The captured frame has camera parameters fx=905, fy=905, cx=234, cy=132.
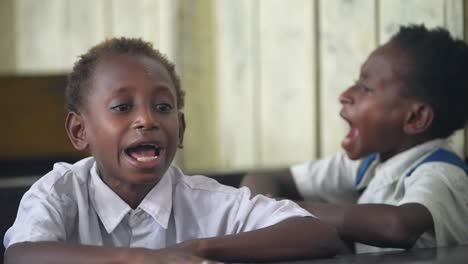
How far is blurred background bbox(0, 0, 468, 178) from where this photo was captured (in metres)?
2.77

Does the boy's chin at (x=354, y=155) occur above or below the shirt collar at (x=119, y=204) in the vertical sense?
below

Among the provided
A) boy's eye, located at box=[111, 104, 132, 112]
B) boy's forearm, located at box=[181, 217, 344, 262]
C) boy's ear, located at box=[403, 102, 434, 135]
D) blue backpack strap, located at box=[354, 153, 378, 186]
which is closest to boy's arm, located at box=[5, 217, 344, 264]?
boy's forearm, located at box=[181, 217, 344, 262]

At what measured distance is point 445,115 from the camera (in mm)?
2061

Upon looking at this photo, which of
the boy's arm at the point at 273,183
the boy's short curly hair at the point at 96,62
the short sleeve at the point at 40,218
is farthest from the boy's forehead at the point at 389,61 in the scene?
the short sleeve at the point at 40,218

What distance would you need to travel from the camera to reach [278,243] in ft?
4.75

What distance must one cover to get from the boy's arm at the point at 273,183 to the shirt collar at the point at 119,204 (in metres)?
0.58

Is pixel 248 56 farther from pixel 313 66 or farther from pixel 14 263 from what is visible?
pixel 14 263

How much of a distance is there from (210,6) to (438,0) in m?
1.11

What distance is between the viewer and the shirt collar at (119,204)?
155 cm

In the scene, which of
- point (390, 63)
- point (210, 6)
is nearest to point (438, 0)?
point (390, 63)

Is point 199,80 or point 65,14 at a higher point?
point 65,14

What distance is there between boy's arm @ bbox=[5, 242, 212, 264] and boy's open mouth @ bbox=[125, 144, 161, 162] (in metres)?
0.19

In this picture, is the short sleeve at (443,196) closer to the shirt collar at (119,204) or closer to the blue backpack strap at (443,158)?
the blue backpack strap at (443,158)

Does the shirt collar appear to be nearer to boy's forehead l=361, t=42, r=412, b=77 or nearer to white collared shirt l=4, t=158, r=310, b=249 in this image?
white collared shirt l=4, t=158, r=310, b=249
